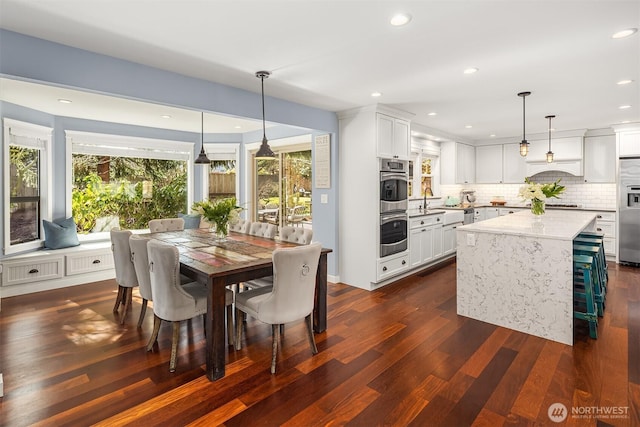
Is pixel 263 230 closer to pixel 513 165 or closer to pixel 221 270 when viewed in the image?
pixel 221 270

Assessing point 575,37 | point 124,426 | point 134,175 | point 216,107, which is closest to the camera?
point 124,426

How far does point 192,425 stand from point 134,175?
527cm

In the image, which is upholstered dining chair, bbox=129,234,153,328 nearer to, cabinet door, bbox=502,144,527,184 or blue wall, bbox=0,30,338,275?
A: blue wall, bbox=0,30,338,275

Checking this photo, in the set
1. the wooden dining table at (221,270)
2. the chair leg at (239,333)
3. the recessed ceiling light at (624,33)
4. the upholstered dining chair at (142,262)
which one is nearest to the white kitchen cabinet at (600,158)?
the recessed ceiling light at (624,33)

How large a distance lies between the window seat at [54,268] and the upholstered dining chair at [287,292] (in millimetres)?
3440

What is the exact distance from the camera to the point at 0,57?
230 cm

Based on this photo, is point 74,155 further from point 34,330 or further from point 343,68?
point 343,68

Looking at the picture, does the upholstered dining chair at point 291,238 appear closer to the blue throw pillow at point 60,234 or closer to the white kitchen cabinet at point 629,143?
the blue throw pillow at point 60,234

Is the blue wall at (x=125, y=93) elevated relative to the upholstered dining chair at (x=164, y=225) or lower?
elevated

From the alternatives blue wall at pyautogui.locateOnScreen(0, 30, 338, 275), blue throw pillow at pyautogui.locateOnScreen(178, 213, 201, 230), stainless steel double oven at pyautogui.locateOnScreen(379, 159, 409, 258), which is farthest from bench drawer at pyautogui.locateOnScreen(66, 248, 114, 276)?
stainless steel double oven at pyautogui.locateOnScreen(379, 159, 409, 258)

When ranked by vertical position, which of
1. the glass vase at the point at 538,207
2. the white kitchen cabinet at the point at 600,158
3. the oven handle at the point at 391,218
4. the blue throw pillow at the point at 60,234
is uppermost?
the white kitchen cabinet at the point at 600,158

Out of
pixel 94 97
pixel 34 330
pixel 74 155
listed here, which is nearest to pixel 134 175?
pixel 74 155

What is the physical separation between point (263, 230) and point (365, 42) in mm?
2441

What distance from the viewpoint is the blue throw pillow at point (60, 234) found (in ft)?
15.7
